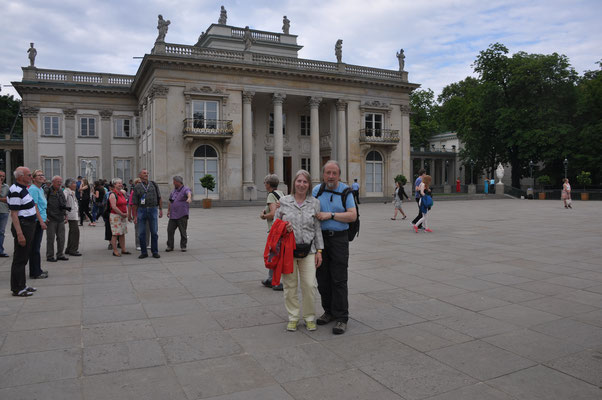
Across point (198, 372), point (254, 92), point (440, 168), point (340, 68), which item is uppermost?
point (340, 68)

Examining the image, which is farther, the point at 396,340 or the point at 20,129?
the point at 20,129

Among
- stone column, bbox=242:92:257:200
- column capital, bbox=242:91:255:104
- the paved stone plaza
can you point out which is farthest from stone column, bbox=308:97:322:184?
the paved stone plaza

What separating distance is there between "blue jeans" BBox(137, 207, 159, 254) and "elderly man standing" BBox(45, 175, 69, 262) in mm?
1607

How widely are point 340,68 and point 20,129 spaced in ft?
170

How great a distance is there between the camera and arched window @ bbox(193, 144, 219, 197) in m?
34.4

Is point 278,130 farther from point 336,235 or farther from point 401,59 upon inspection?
point 336,235

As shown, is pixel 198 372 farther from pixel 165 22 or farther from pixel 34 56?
pixel 34 56

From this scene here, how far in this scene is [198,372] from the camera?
4043 millimetres

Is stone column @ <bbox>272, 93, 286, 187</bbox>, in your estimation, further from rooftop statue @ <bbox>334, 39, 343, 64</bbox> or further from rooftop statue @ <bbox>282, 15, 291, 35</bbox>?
rooftop statue @ <bbox>282, 15, 291, 35</bbox>

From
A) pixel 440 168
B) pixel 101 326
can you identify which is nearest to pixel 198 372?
pixel 101 326

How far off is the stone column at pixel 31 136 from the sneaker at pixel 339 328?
40.3m

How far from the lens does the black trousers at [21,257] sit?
6.76m

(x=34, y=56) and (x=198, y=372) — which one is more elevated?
(x=34, y=56)

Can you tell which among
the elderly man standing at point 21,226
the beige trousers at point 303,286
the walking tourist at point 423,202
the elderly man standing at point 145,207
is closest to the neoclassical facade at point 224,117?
the walking tourist at point 423,202
